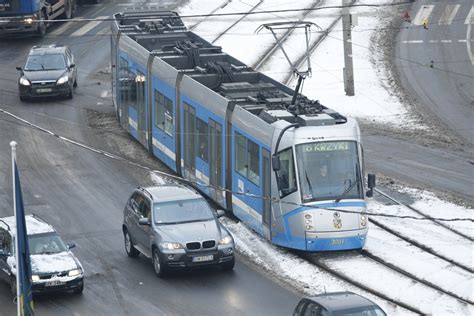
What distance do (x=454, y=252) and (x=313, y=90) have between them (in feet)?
65.5

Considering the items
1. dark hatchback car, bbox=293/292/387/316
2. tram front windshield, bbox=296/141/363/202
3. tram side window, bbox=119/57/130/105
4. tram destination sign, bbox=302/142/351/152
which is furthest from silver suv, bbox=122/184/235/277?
tram side window, bbox=119/57/130/105

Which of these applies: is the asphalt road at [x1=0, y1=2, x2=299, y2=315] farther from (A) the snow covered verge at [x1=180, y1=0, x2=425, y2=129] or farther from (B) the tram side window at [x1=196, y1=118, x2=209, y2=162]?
(A) the snow covered verge at [x1=180, y1=0, x2=425, y2=129]

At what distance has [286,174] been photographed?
2711 centimetres

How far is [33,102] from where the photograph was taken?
44.1 meters

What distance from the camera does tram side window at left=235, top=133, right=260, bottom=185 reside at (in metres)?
28.3

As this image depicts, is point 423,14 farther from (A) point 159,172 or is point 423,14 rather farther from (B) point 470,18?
(A) point 159,172

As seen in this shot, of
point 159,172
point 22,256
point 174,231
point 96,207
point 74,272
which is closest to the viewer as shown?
point 22,256

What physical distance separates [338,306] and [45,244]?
8.21 meters

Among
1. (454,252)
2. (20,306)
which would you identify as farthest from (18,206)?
(454,252)

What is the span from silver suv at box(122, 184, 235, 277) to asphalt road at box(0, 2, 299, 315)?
474 mm

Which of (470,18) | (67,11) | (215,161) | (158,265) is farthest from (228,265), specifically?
A: (67,11)

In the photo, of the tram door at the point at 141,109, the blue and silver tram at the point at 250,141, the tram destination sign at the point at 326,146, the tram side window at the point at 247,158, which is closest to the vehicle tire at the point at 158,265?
the blue and silver tram at the point at 250,141

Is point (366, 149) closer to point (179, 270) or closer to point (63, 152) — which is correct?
point (63, 152)

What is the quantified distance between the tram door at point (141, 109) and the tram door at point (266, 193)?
10310 millimetres
